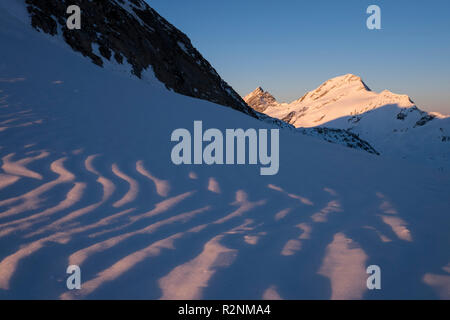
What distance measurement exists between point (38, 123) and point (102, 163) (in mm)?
1631

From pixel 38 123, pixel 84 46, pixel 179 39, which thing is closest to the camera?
pixel 38 123

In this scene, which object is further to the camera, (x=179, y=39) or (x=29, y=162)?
(x=179, y=39)

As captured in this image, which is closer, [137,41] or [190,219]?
[190,219]

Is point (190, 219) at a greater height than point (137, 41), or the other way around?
point (137, 41)

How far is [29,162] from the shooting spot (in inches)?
123

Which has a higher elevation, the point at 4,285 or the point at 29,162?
the point at 29,162

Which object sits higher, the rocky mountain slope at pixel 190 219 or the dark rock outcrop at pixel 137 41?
the dark rock outcrop at pixel 137 41

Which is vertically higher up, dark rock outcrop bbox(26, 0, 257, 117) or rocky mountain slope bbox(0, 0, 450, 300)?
dark rock outcrop bbox(26, 0, 257, 117)

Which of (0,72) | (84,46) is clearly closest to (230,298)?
(0,72)

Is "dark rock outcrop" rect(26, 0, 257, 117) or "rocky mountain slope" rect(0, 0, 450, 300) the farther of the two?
"dark rock outcrop" rect(26, 0, 257, 117)

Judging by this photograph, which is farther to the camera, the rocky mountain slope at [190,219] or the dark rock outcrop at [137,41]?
the dark rock outcrop at [137,41]
